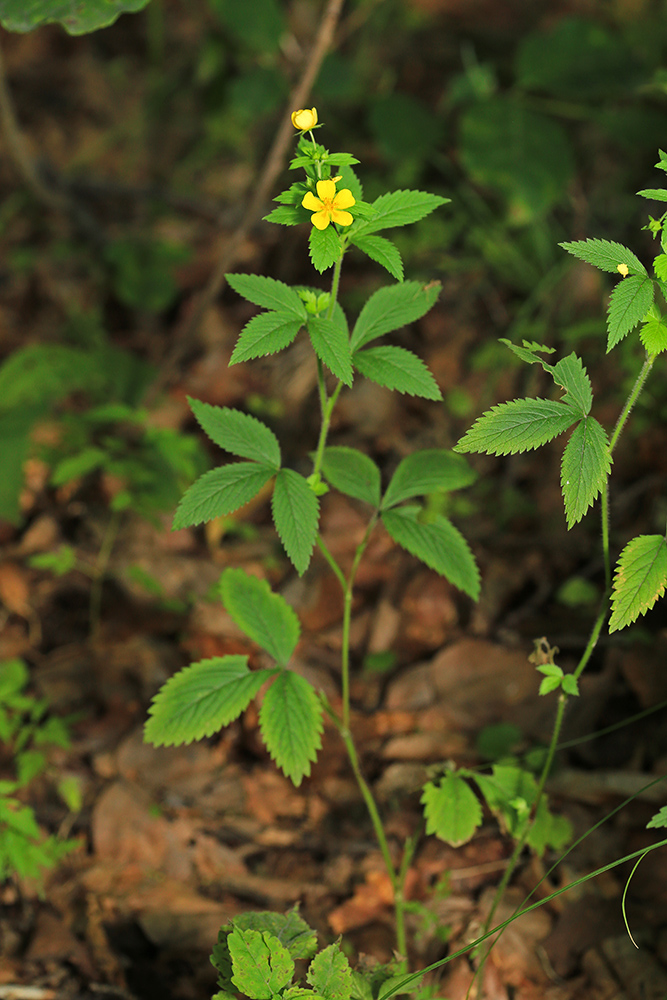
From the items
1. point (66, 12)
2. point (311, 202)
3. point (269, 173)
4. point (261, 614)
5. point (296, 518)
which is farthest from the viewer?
point (269, 173)

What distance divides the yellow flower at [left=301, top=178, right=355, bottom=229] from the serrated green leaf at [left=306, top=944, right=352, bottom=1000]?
110 centimetres

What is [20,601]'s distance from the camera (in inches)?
98.1

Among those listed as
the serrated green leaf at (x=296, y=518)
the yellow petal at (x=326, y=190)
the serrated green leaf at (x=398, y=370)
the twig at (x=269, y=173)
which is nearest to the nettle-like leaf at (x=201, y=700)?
the serrated green leaf at (x=296, y=518)

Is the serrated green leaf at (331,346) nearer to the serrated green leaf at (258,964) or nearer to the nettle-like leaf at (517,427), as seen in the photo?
the nettle-like leaf at (517,427)

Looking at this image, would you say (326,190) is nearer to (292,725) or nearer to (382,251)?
(382,251)

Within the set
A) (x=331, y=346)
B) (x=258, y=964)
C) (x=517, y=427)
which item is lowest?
(x=258, y=964)

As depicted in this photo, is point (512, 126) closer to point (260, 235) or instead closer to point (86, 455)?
point (260, 235)

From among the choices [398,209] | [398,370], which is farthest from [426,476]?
[398,209]

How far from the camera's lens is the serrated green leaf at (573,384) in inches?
48.6

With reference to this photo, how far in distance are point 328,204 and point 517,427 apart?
0.44m

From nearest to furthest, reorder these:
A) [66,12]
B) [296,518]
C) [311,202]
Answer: [311,202] < [296,518] < [66,12]

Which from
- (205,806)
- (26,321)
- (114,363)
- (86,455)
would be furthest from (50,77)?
(205,806)

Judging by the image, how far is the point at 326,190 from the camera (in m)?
1.15

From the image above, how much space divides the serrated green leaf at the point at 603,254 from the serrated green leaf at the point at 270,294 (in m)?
0.43
